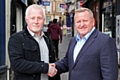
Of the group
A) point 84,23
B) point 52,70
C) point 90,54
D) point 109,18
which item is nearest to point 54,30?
point 109,18

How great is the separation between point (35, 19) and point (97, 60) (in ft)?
2.41

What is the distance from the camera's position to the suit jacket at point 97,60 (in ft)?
8.08

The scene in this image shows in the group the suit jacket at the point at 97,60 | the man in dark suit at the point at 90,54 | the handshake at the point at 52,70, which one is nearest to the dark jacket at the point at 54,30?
the handshake at the point at 52,70

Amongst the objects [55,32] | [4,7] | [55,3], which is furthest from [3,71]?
[55,3]

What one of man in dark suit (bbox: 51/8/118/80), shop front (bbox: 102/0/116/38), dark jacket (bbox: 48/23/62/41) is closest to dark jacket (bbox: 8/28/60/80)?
man in dark suit (bbox: 51/8/118/80)

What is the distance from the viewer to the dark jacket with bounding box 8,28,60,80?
8.62 feet

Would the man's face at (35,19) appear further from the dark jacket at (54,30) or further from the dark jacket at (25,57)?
the dark jacket at (54,30)

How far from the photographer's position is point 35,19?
8.84 feet

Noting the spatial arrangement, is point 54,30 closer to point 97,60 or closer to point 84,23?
point 84,23

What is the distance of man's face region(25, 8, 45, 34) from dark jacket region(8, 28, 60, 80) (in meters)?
0.09

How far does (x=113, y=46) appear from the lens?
2514 mm

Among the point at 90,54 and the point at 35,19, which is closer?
the point at 90,54

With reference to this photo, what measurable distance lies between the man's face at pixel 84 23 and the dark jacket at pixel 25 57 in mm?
467

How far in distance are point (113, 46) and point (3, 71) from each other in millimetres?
3872
